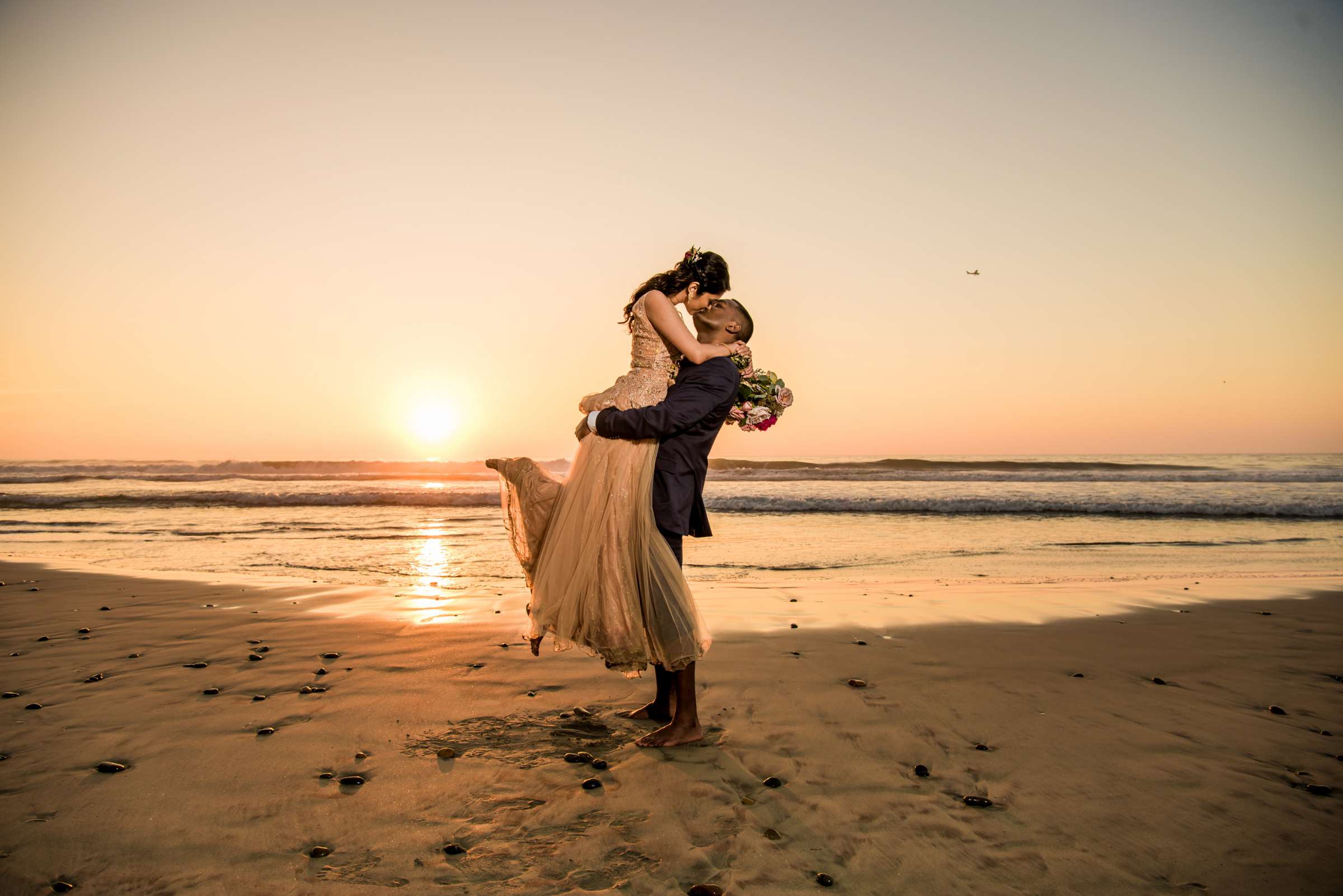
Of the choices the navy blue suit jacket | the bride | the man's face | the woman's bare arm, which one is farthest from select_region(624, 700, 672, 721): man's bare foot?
the man's face

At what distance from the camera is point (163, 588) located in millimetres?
8281

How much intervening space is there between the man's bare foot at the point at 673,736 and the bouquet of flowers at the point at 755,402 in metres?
1.66

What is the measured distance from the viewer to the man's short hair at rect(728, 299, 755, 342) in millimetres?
4309

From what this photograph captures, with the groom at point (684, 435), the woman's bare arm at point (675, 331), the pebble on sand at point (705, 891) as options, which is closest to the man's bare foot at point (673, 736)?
the groom at point (684, 435)

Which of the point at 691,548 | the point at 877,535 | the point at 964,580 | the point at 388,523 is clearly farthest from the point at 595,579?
the point at 388,523

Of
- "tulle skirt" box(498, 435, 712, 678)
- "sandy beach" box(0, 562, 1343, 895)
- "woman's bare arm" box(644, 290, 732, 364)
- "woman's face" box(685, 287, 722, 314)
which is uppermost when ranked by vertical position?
"woman's face" box(685, 287, 722, 314)

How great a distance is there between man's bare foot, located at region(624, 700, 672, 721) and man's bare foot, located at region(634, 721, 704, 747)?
0.34 meters

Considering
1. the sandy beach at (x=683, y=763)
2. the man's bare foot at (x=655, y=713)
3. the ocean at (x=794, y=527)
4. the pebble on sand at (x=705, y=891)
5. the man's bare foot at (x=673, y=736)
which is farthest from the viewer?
the ocean at (x=794, y=527)

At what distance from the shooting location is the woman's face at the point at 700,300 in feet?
13.8

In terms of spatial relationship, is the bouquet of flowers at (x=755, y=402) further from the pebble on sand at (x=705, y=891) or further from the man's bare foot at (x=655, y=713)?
the pebble on sand at (x=705, y=891)

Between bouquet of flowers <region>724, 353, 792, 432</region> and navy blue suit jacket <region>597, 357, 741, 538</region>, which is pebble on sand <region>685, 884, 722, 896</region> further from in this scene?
bouquet of flowers <region>724, 353, 792, 432</region>

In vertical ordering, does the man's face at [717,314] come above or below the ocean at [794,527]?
above

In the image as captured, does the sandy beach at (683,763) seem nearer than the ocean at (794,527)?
Yes

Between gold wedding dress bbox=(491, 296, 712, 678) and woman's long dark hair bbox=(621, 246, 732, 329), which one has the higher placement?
woman's long dark hair bbox=(621, 246, 732, 329)
